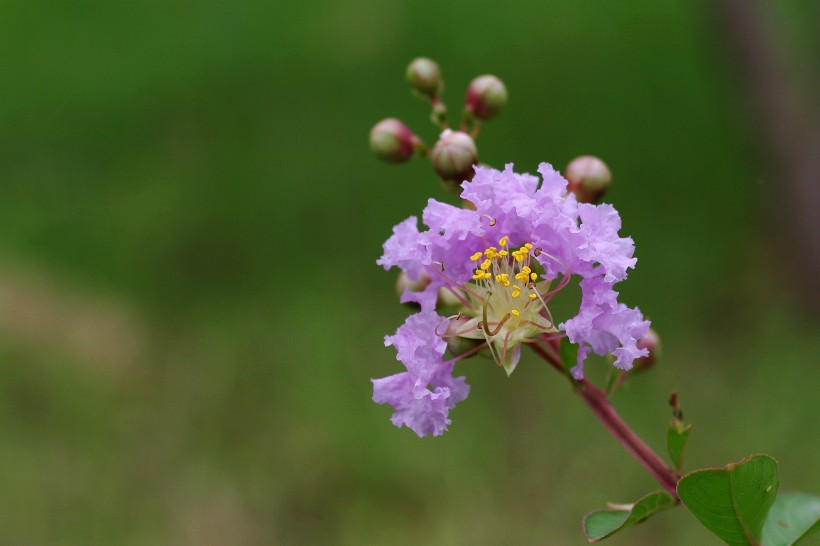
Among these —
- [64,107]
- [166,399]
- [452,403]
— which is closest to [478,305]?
[452,403]

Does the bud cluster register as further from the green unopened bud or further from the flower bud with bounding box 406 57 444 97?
the green unopened bud

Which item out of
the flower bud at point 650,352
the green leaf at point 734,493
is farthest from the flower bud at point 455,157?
the green leaf at point 734,493

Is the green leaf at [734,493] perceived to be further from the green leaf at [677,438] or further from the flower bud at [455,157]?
the flower bud at [455,157]

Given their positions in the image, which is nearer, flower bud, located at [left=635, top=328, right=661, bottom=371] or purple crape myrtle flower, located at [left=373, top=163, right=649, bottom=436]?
purple crape myrtle flower, located at [left=373, top=163, right=649, bottom=436]

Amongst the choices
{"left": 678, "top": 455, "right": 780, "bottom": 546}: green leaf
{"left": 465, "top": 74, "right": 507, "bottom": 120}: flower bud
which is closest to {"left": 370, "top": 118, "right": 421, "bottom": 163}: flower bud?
{"left": 465, "top": 74, "right": 507, "bottom": 120}: flower bud

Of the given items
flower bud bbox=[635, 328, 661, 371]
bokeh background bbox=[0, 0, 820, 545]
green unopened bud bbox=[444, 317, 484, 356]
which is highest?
green unopened bud bbox=[444, 317, 484, 356]

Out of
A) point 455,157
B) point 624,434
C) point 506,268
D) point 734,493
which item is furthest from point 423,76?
point 734,493

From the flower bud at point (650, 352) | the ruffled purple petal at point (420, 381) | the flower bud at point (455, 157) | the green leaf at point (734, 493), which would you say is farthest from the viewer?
the flower bud at point (650, 352)
